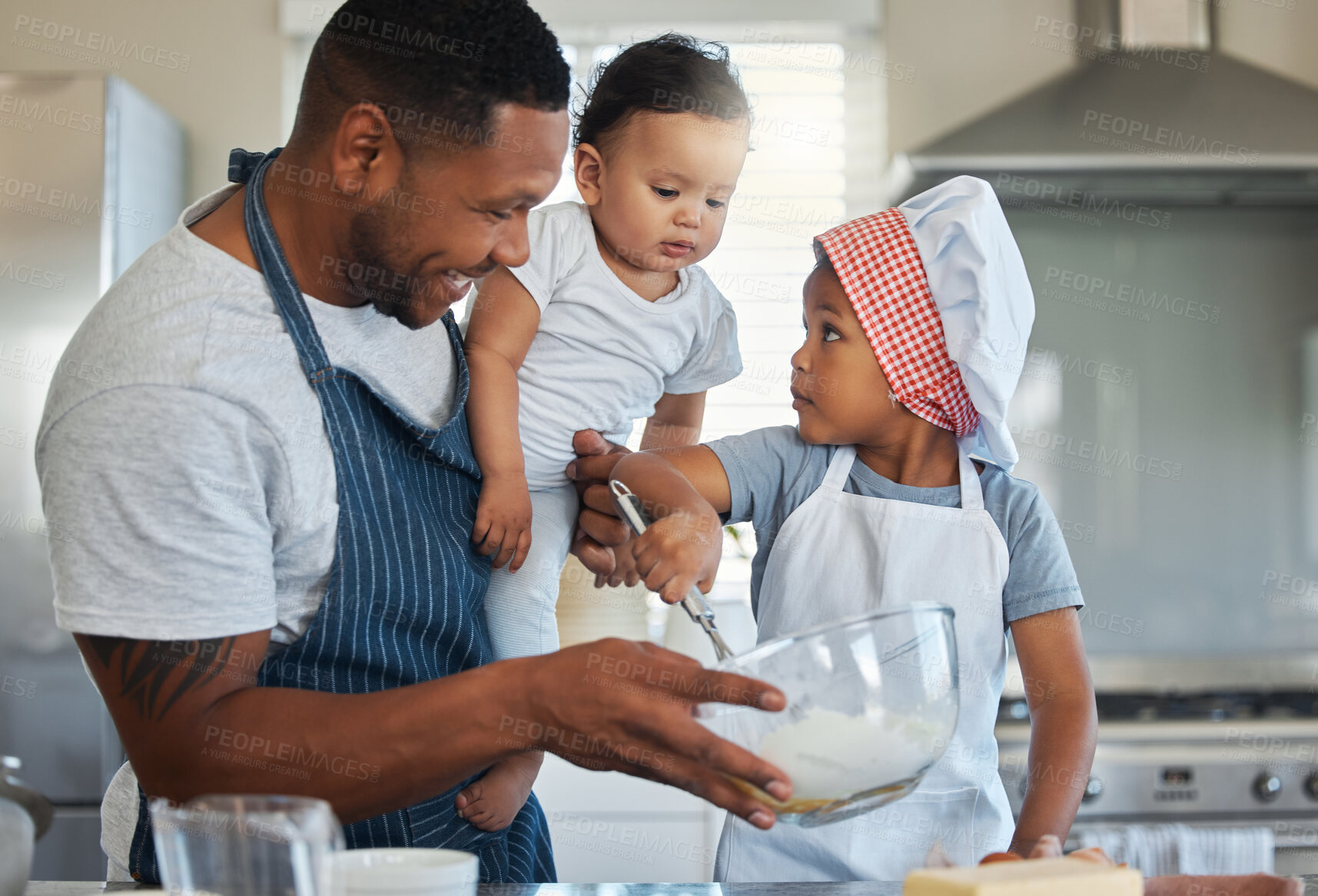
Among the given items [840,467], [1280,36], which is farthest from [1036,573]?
[1280,36]

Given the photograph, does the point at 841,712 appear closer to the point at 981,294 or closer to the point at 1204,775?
the point at 981,294

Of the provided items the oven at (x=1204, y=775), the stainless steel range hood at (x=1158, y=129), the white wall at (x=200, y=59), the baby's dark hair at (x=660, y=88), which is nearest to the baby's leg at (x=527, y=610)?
the baby's dark hair at (x=660, y=88)

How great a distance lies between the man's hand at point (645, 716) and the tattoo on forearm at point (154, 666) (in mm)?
219

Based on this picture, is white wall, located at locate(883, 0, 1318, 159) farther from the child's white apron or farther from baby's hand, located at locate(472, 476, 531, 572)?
baby's hand, located at locate(472, 476, 531, 572)

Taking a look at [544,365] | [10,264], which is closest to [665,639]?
[544,365]

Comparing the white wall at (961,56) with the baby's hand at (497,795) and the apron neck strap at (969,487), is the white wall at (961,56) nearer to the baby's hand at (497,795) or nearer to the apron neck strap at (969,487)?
the apron neck strap at (969,487)

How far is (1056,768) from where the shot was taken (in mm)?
1023

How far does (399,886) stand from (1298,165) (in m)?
2.36

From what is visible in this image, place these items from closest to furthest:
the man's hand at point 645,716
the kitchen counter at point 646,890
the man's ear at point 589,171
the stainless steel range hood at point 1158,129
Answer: the man's hand at point 645,716
the kitchen counter at point 646,890
the man's ear at point 589,171
the stainless steel range hood at point 1158,129

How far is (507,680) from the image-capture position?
2.48ft

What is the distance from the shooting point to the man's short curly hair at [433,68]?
0.85 m

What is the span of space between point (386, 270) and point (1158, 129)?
2312 millimetres

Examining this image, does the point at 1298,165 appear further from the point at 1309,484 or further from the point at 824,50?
the point at 824,50

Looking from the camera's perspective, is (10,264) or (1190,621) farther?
(1190,621)
